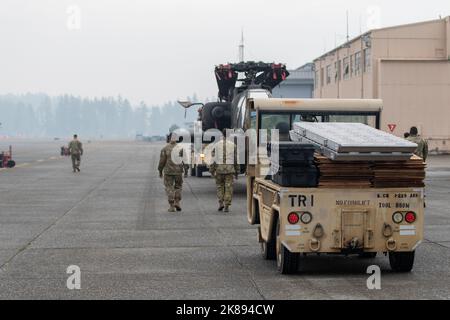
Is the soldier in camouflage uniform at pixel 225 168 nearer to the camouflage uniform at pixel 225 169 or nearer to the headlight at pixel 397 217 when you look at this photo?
the camouflage uniform at pixel 225 169

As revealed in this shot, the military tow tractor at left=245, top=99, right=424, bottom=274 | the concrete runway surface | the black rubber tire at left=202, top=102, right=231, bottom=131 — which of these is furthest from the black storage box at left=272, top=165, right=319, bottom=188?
the black rubber tire at left=202, top=102, right=231, bottom=131

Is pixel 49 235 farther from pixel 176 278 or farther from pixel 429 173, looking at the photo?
pixel 429 173

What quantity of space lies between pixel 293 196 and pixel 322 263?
1.88m

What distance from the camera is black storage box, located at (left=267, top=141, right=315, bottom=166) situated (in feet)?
33.1

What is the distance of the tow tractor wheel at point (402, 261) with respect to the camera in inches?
421

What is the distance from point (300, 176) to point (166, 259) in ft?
9.63

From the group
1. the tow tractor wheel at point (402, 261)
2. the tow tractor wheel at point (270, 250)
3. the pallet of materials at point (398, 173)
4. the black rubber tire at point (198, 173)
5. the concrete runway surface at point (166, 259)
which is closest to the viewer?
the concrete runway surface at point (166, 259)

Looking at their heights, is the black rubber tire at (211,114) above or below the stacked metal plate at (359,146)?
above

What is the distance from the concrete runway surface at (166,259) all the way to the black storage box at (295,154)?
140 cm

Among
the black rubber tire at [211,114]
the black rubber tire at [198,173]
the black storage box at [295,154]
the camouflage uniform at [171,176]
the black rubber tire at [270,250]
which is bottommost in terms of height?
the black rubber tire at [198,173]

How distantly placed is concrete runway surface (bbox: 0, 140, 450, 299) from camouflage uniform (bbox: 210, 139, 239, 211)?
481mm

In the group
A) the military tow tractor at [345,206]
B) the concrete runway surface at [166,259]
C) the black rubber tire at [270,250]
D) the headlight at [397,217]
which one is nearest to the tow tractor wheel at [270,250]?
the black rubber tire at [270,250]

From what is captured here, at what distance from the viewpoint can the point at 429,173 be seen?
38.4 metres

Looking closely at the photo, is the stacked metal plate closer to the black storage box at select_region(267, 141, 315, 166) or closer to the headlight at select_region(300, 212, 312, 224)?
the black storage box at select_region(267, 141, 315, 166)
